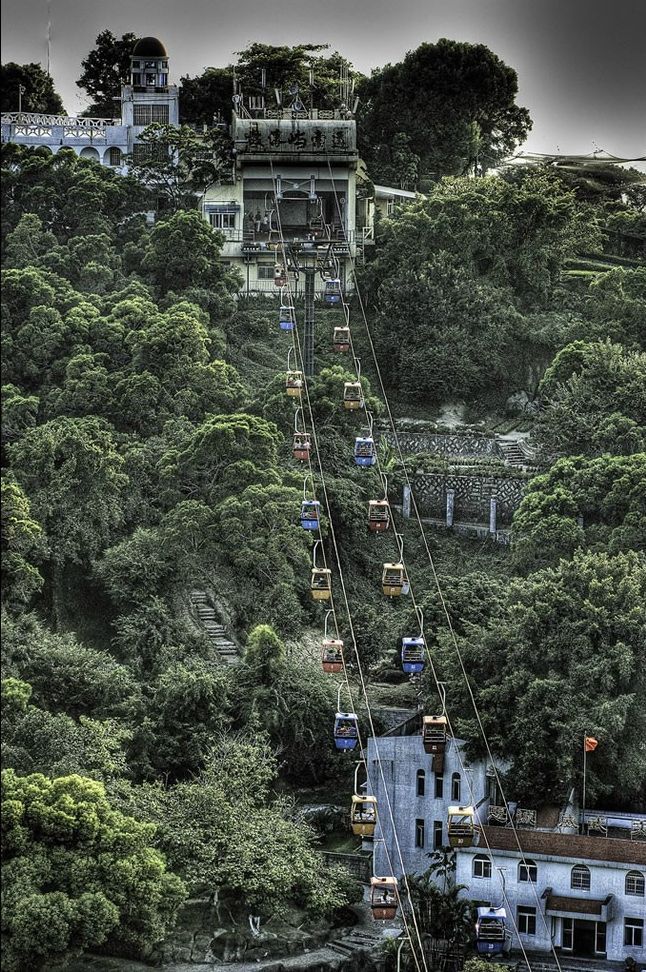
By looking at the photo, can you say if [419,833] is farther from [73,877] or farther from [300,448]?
[300,448]

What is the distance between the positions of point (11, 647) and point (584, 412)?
2118 cm

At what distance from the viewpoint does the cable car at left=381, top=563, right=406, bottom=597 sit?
5312 centimetres

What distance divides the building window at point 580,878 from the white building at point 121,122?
1540 inches

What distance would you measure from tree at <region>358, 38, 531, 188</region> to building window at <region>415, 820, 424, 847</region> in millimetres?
34868

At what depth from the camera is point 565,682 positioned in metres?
50.2

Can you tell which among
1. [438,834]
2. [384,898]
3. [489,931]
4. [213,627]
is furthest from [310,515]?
[489,931]

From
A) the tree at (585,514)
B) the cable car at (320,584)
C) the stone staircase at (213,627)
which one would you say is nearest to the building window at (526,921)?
the cable car at (320,584)

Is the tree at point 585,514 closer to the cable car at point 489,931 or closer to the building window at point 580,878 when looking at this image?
the building window at point 580,878

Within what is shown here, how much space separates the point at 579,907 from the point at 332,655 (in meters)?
8.54

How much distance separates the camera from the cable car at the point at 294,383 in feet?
201

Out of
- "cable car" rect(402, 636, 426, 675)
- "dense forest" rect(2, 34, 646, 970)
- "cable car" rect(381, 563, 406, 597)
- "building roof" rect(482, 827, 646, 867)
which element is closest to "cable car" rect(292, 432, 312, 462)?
"dense forest" rect(2, 34, 646, 970)

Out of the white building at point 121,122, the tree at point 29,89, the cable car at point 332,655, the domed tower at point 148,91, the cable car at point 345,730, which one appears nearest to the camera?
the cable car at point 345,730

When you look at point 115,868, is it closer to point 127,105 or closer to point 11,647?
point 11,647

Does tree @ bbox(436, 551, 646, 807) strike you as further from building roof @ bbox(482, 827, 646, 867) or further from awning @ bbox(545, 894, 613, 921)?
awning @ bbox(545, 894, 613, 921)
